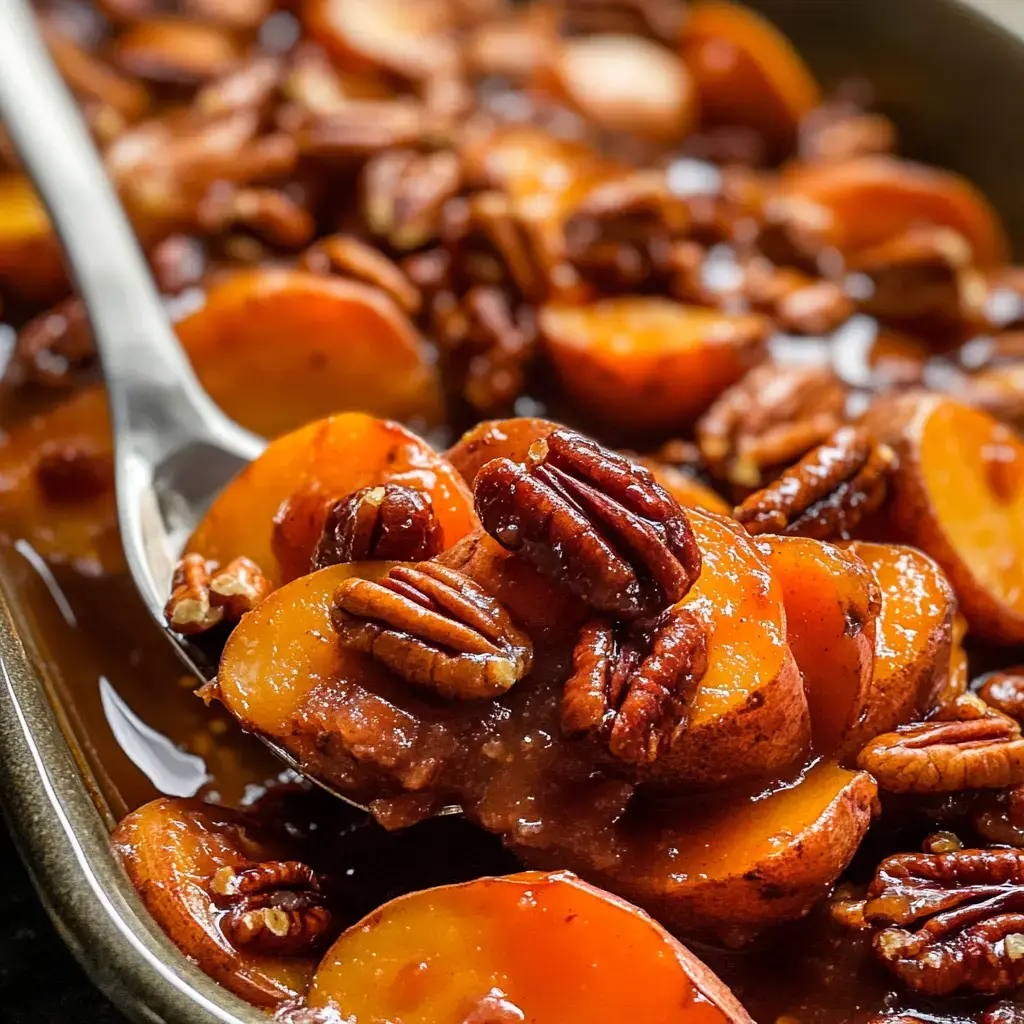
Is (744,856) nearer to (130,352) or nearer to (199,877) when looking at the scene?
(199,877)

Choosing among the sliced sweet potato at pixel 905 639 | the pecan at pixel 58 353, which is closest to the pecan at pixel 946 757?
the sliced sweet potato at pixel 905 639

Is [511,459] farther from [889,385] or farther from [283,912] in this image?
[889,385]

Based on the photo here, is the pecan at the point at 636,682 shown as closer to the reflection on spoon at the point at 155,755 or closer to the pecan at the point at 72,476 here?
the reflection on spoon at the point at 155,755

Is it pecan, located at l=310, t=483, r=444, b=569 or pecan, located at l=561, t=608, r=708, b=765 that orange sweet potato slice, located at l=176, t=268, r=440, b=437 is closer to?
pecan, located at l=310, t=483, r=444, b=569

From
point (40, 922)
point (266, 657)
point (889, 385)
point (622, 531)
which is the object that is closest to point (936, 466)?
point (889, 385)

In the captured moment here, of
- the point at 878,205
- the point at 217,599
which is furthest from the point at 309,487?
the point at 878,205

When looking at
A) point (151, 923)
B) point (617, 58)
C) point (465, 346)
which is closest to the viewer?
point (151, 923)
